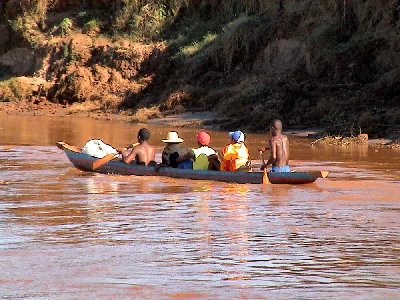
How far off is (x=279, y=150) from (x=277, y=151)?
0.03 metres

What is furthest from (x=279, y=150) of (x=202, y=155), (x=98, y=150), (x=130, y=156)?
(x=98, y=150)

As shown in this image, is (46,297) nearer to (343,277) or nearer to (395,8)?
(343,277)

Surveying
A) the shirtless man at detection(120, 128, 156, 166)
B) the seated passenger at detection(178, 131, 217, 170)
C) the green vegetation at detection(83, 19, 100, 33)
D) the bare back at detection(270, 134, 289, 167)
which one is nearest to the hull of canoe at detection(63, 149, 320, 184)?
the shirtless man at detection(120, 128, 156, 166)

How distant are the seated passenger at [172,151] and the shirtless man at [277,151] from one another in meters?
1.75

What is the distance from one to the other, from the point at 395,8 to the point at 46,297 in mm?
20608

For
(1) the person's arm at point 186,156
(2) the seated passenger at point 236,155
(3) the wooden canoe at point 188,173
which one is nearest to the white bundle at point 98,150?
(3) the wooden canoe at point 188,173

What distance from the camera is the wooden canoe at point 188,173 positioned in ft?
49.9

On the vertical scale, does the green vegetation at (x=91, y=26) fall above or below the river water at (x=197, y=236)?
above

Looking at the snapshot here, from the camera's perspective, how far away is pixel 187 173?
16234 mm

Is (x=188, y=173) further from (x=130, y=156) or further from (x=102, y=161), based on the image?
(x=102, y=161)

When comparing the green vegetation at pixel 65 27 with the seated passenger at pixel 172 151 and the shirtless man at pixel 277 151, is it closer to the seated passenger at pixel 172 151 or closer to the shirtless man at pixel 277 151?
the seated passenger at pixel 172 151

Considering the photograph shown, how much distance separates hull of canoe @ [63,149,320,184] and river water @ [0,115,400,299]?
0.15 m

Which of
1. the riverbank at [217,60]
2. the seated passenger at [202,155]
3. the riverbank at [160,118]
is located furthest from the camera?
the riverbank at [217,60]

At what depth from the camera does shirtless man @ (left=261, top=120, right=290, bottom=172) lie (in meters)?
15.6
